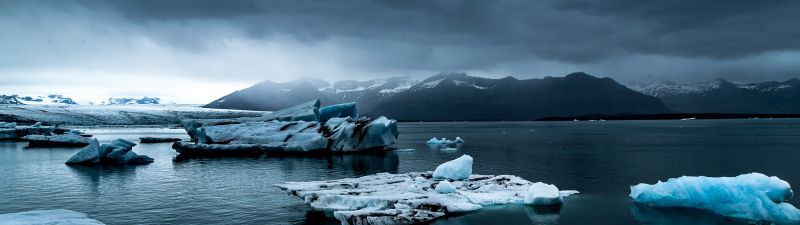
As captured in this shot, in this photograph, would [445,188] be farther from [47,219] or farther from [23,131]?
[23,131]

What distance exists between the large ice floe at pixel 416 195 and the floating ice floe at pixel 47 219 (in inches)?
264

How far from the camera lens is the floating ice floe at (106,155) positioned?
115ft

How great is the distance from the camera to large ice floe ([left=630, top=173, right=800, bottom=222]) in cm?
1589

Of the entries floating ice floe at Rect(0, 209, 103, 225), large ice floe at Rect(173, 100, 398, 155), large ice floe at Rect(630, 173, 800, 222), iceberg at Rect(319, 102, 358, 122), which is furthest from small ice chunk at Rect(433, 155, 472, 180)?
iceberg at Rect(319, 102, 358, 122)

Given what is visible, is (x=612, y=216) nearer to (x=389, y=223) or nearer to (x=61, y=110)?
(x=389, y=223)

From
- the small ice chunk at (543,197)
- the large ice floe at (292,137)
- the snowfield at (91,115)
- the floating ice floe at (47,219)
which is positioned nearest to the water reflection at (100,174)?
the floating ice floe at (47,219)

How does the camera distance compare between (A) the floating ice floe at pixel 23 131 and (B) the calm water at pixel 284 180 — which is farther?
(A) the floating ice floe at pixel 23 131

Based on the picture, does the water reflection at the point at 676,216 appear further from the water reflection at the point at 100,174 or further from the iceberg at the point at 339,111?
the iceberg at the point at 339,111

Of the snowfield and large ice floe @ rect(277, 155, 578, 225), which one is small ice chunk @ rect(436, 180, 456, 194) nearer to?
large ice floe @ rect(277, 155, 578, 225)

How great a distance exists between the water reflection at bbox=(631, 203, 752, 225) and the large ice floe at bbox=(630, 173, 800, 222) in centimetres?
36

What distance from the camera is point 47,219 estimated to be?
14305mm

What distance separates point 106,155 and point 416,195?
27.4m

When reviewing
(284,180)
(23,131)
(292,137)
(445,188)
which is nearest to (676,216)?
(445,188)

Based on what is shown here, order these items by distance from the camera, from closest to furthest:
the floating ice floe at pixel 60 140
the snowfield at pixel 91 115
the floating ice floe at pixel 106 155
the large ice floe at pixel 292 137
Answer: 1. the floating ice floe at pixel 106 155
2. the large ice floe at pixel 292 137
3. the floating ice floe at pixel 60 140
4. the snowfield at pixel 91 115
